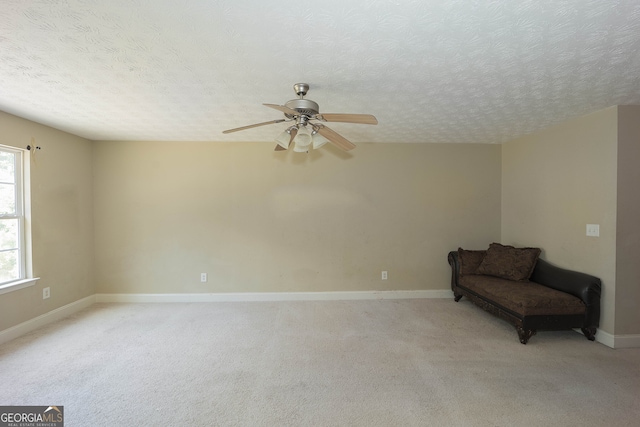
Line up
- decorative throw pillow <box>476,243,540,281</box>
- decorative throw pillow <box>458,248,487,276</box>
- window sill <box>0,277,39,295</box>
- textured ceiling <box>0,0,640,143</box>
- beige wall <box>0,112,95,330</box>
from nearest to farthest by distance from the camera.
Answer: textured ceiling <box>0,0,640,143</box> < window sill <box>0,277,39,295</box> < beige wall <box>0,112,95,330</box> < decorative throw pillow <box>476,243,540,281</box> < decorative throw pillow <box>458,248,487,276</box>

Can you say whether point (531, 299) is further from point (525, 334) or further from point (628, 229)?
point (628, 229)

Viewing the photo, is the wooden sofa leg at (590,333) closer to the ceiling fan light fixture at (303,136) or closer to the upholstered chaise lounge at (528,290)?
the upholstered chaise lounge at (528,290)

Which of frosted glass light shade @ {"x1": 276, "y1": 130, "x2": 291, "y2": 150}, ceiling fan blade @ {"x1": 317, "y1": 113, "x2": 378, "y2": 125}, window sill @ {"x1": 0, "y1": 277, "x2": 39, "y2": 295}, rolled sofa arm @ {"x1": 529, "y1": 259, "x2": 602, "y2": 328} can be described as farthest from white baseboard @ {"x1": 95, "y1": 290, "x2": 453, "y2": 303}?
ceiling fan blade @ {"x1": 317, "y1": 113, "x2": 378, "y2": 125}

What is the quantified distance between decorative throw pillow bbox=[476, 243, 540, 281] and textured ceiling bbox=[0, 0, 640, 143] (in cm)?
161

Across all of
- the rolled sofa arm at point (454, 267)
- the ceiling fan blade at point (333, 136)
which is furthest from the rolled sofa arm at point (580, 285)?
the ceiling fan blade at point (333, 136)

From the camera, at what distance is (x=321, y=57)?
1704mm

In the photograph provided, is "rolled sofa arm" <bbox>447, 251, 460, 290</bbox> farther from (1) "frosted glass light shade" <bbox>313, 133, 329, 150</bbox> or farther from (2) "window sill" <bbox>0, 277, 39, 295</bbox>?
(2) "window sill" <bbox>0, 277, 39, 295</bbox>

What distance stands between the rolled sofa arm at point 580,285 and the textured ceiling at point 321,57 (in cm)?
168

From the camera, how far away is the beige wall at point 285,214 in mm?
3855

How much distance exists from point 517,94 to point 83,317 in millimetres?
5245

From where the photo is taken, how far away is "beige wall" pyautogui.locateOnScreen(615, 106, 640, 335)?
8.33ft

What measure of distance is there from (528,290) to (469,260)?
0.87 metres

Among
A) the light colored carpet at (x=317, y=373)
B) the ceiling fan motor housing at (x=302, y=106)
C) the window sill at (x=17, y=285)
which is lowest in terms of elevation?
the light colored carpet at (x=317, y=373)

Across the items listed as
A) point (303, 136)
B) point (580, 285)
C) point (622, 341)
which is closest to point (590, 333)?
point (622, 341)
